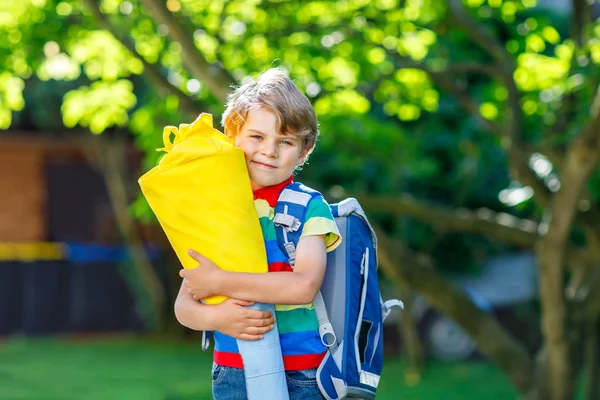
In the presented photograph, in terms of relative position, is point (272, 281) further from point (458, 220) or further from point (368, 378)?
point (458, 220)

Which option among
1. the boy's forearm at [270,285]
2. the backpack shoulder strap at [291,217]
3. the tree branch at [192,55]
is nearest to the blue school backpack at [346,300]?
the backpack shoulder strap at [291,217]

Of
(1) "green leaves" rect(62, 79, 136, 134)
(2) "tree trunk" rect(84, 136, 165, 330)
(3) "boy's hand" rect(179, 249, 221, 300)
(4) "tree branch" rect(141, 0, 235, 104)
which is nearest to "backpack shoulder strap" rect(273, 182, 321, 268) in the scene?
(3) "boy's hand" rect(179, 249, 221, 300)

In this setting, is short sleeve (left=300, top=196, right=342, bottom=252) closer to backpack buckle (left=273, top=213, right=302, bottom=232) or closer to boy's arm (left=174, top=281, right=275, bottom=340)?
backpack buckle (left=273, top=213, right=302, bottom=232)

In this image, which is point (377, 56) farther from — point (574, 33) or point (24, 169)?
point (24, 169)

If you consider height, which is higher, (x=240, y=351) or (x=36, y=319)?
(x=36, y=319)

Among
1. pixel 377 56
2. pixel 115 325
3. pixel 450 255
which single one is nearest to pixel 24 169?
pixel 115 325

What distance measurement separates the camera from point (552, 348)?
782 cm

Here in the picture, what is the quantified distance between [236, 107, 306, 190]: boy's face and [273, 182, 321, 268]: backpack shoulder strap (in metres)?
0.07

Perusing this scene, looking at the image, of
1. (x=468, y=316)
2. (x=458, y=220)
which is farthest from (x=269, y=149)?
(x=458, y=220)

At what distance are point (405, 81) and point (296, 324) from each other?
6.02 metres

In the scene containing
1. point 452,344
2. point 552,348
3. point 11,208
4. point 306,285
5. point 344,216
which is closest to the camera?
point 306,285

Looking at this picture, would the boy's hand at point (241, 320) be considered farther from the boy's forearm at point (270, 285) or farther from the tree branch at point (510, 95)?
the tree branch at point (510, 95)

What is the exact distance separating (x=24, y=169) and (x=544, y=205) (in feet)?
43.6

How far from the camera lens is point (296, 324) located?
3.08 metres
